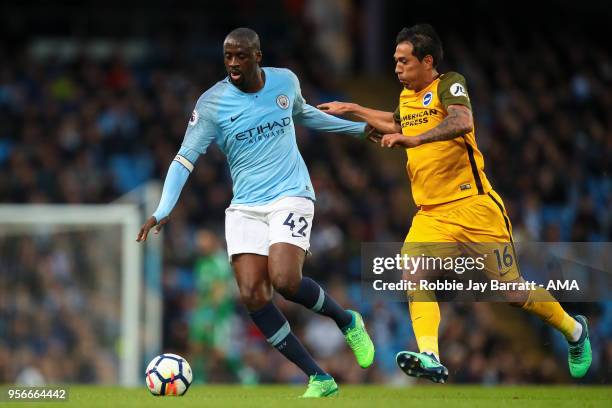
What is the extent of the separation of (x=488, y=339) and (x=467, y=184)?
666cm

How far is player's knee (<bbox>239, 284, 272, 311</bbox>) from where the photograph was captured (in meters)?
8.00

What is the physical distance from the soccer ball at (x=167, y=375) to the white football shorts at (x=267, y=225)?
83cm

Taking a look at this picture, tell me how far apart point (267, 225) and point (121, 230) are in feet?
21.3

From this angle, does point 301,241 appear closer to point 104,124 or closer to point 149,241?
point 149,241

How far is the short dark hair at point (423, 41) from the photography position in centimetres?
803

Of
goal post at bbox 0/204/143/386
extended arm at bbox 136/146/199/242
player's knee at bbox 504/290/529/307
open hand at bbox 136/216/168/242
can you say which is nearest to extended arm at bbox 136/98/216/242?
extended arm at bbox 136/146/199/242

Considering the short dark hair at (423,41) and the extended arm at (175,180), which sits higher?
the short dark hair at (423,41)

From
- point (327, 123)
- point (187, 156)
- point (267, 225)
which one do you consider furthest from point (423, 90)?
point (187, 156)

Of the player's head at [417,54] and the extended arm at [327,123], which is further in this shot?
→ the extended arm at [327,123]

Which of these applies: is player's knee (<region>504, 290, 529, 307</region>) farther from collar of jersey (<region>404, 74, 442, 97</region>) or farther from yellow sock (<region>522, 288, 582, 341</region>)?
collar of jersey (<region>404, 74, 442, 97</region>)

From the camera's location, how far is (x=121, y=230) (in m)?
14.3

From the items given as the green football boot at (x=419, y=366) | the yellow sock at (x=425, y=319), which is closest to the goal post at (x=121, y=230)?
the yellow sock at (x=425, y=319)

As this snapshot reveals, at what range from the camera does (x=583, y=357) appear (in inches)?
334

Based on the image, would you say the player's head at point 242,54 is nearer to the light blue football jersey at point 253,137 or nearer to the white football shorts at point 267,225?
the light blue football jersey at point 253,137
